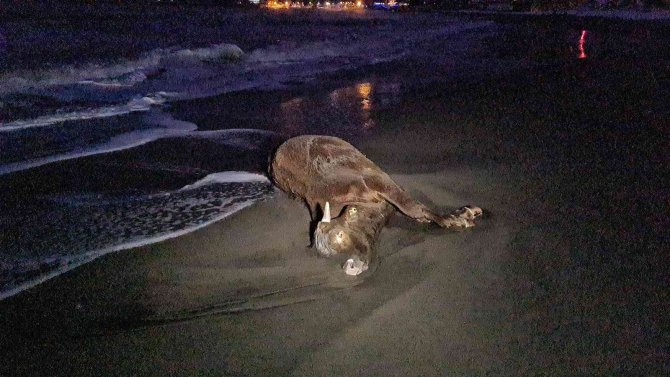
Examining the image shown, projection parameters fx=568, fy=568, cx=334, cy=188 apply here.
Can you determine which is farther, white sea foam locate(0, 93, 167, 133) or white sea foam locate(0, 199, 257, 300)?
white sea foam locate(0, 93, 167, 133)

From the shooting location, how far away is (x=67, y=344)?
3.20 meters

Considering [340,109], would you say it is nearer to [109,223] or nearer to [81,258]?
[109,223]

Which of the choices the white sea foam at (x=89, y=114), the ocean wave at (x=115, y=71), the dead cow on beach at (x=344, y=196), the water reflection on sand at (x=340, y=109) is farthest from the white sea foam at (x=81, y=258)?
the ocean wave at (x=115, y=71)

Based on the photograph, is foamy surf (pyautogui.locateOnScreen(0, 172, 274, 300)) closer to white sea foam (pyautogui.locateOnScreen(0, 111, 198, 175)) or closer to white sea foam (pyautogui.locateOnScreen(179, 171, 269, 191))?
white sea foam (pyautogui.locateOnScreen(179, 171, 269, 191))

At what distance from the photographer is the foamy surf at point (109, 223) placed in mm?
4086

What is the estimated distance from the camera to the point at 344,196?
4645 mm

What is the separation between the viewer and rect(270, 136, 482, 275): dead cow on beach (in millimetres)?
4008

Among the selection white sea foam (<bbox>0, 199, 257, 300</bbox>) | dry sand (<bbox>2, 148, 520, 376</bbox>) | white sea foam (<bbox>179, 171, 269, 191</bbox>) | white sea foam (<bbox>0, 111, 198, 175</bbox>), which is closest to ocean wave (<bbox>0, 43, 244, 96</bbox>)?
white sea foam (<bbox>0, 111, 198, 175</bbox>)

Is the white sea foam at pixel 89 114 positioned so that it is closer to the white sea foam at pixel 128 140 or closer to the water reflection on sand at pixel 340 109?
the white sea foam at pixel 128 140

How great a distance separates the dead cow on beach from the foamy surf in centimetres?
52

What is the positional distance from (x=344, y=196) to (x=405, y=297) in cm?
122

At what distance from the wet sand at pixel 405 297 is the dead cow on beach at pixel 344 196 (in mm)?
140

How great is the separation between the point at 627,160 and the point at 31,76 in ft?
36.9

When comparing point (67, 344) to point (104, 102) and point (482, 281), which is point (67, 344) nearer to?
point (482, 281)
